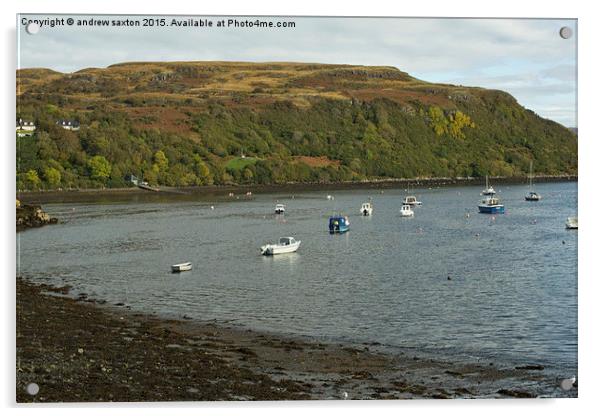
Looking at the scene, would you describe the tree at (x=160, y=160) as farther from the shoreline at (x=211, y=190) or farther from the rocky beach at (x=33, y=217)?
the rocky beach at (x=33, y=217)

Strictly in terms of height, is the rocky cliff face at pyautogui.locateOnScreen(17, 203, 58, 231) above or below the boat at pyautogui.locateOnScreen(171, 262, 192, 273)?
above

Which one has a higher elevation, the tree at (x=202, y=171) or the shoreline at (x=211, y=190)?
the tree at (x=202, y=171)

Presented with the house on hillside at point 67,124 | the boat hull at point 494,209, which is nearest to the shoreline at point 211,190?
the house on hillside at point 67,124

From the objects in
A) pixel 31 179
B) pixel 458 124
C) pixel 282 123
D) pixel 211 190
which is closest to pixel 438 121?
pixel 458 124

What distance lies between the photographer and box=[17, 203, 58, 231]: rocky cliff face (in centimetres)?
4588

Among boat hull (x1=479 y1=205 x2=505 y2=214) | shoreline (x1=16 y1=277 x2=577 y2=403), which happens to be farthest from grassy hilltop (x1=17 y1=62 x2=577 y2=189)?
boat hull (x1=479 y1=205 x2=505 y2=214)

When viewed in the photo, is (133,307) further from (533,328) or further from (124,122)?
(124,122)

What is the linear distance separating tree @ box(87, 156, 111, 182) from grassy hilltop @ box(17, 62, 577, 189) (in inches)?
4.1

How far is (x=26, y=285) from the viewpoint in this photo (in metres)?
26.0

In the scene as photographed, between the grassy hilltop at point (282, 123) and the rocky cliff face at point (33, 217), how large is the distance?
4.91m

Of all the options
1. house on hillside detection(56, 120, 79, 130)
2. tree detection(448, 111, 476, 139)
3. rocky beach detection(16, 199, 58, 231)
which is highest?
house on hillside detection(56, 120, 79, 130)

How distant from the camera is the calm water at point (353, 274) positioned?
21.3 meters

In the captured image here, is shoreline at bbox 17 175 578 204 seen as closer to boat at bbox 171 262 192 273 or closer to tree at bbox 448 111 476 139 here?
boat at bbox 171 262 192 273

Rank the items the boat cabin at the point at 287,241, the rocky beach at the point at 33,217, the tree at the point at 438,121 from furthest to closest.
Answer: the rocky beach at the point at 33,217, the boat cabin at the point at 287,241, the tree at the point at 438,121
